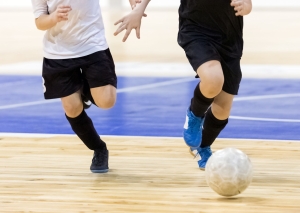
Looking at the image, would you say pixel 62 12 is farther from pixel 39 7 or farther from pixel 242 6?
pixel 242 6

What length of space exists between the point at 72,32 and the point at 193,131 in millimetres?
925

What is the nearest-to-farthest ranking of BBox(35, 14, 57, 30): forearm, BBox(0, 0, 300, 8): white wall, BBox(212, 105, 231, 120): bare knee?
BBox(35, 14, 57, 30): forearm
BBox(212, 105, 231, 120): bare knee
BBox(0, 0, 300, 8): white wall

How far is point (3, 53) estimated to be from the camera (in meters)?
9.93

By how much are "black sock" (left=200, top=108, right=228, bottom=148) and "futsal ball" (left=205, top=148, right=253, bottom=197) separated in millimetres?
656

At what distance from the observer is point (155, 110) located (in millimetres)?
6023

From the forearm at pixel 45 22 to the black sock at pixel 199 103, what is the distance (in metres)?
0.92

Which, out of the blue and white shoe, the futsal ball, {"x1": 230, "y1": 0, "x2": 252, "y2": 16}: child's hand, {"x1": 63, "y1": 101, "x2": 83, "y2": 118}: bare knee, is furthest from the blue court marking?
the futsal ball

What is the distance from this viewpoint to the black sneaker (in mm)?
4117

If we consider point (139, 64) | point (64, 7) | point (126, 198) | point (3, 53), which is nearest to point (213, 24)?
point (64, 7)

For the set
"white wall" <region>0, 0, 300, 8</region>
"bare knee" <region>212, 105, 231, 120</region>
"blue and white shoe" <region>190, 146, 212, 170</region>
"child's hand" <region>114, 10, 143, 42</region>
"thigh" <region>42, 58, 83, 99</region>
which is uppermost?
"child's hand" <region>114, 10, 143, 42</region>

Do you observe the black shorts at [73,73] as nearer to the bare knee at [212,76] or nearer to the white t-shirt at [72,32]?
the white t-shirt at [72,32]

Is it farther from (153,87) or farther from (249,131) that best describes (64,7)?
(153,87)

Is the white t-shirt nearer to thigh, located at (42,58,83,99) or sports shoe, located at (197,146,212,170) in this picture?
thigh, located at (42,58,83,99)

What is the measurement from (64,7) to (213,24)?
2.79 feet
